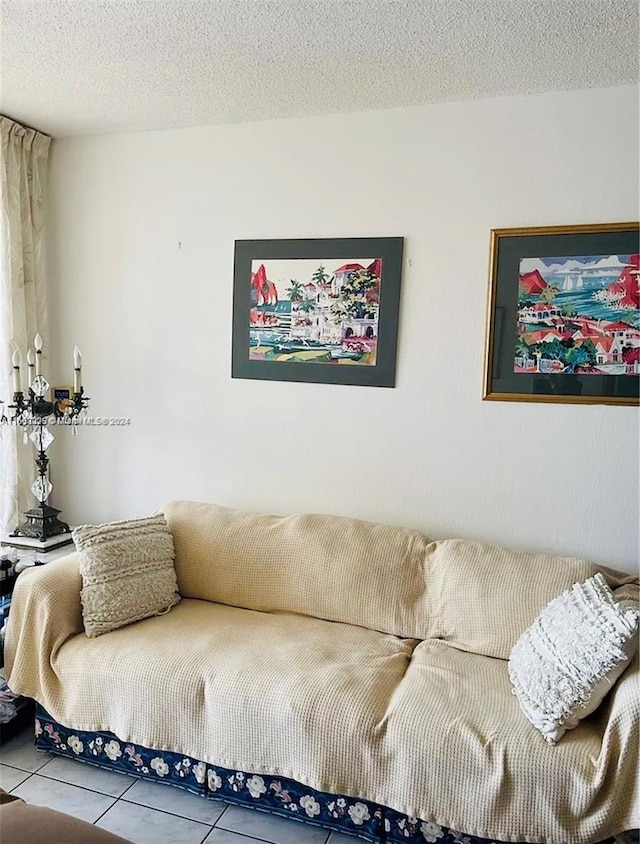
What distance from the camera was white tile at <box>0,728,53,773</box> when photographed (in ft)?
7.48

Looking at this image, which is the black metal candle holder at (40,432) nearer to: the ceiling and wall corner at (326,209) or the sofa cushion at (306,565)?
the ceiling and wall corner at (326,209)

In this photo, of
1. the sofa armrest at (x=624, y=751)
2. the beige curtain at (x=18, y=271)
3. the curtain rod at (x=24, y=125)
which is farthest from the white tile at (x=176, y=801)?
the curtain rod at (x=24, y=125)

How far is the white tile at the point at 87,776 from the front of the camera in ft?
7.16

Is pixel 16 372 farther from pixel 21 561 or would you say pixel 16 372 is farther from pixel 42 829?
pixel 42 829

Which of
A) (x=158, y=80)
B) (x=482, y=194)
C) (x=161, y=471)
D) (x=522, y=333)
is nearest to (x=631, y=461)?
(x=522, y=333)

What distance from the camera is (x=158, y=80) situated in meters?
2.54

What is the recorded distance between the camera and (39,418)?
296 centimetres

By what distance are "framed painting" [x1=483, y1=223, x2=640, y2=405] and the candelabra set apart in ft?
6.15

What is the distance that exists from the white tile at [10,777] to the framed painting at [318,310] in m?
1.77

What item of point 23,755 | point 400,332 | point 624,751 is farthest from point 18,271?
point 624,751

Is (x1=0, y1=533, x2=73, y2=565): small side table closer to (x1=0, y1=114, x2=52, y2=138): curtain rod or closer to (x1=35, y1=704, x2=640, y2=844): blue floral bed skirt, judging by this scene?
(x1=35, y1=704, x2=640, y2=844): blue floral bed skirt

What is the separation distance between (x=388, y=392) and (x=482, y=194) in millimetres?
895

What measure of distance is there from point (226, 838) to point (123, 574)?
0.94m

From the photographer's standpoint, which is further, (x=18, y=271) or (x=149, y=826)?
(x=18, y=271)
